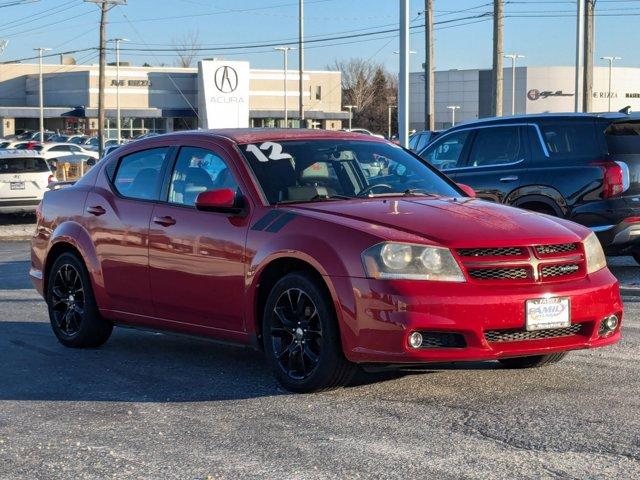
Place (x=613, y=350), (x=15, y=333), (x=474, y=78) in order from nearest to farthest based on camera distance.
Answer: (x=613, y=350)
(x=15, y=333)
(x=474, y=78)

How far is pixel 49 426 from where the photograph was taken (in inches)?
244

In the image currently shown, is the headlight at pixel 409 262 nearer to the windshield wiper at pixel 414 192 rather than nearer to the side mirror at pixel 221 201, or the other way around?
the side mirror at pixel 221 201

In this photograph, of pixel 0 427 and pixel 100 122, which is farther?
pixel 100 122

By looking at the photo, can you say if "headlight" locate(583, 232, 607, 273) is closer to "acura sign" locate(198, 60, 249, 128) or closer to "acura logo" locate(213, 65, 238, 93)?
"acura sign" locate(198, 60, 249, 128)

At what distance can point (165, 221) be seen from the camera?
782cm

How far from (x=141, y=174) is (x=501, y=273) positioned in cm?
314

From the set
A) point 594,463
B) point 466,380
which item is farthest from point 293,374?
point 594,463

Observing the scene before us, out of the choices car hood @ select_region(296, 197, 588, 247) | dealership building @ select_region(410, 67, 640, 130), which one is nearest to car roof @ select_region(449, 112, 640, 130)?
car hood @ select_region(296, 197, 588, 247)

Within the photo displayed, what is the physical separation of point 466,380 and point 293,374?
1.13 meters

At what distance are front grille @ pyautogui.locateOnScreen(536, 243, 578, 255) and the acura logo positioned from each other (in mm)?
31346

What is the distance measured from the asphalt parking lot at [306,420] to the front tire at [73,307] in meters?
0.22

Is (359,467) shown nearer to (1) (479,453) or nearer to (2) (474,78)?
(1) (479,453)

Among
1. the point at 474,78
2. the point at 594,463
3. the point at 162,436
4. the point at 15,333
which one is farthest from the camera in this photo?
the point at 474,78

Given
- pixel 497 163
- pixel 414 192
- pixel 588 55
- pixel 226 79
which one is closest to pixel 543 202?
pixel 497 163
